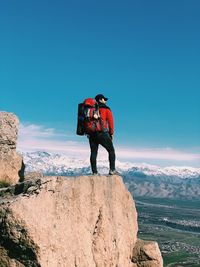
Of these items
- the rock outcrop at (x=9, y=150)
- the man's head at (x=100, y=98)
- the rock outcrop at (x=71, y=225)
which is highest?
the man's head at (x=100, y=98)

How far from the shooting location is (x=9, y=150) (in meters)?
17.8

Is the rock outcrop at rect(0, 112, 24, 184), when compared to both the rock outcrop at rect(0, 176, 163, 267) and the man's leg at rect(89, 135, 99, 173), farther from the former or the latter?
the rock outcrop at rect(0, 176, 163, 267)

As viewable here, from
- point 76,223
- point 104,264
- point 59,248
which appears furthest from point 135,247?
point 59,248

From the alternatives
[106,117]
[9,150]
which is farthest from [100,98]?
[9,150]

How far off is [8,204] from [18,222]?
1.90 ft

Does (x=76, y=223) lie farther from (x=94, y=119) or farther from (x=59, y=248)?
(x=94, y=119)

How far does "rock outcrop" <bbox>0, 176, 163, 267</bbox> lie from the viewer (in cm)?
1020

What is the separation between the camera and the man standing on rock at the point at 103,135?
16206 mm

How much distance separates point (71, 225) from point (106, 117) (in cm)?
548

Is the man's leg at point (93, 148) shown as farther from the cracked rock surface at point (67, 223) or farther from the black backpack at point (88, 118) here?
the cracked rock surface at point (67, 223)

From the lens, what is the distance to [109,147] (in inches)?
673

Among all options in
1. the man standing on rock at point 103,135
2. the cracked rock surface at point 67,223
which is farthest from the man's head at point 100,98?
the cracked rock surface at point 67,223

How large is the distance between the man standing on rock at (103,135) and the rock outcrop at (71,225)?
49.5 inches

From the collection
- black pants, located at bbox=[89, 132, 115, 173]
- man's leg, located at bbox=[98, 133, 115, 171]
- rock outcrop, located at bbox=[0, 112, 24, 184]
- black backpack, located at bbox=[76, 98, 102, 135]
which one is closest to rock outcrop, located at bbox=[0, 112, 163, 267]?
rock outcrop, located at bbox=[0, 112, 24, 184]
